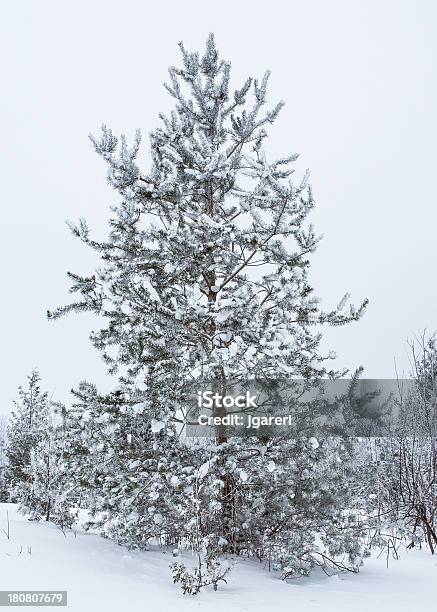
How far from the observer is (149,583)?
5.10 m

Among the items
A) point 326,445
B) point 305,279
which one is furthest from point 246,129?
point 326,445

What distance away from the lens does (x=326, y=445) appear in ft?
21.8

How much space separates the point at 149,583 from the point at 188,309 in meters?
3.12

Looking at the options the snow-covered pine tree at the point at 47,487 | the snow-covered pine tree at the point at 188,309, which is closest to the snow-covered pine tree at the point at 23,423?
the snow-covered pine tree at the point at 47,487

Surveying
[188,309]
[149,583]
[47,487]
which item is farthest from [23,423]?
[149,583]

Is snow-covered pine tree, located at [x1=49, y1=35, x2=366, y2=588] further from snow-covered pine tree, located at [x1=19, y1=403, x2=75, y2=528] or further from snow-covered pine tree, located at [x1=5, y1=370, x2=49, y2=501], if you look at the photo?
snow-covered pine tree, located at [x1=5, y1=370, x2=49, y2=501]

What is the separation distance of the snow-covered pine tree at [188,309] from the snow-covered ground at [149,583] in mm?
472

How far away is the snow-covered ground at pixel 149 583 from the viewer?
168 inches

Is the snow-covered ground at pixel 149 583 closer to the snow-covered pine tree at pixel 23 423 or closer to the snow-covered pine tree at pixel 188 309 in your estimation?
the snow-covered pine tree at pixel 188 309

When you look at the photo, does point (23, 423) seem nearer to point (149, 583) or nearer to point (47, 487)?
point (47, 487)

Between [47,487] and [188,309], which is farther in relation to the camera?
[47,487]

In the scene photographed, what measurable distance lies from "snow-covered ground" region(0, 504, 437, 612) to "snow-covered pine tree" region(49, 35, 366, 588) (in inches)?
18.6

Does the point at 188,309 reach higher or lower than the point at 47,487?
higher

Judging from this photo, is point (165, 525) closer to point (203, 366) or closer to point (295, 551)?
point (295, 551)
